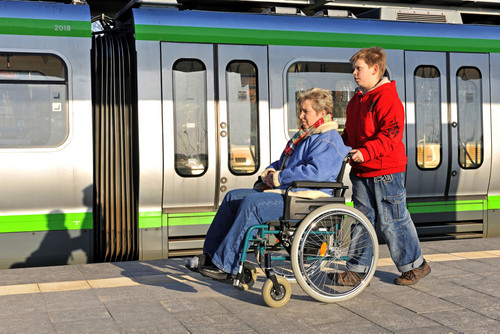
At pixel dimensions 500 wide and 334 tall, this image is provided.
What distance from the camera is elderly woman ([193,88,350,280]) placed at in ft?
16.5

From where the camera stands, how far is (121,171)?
7.39 meters

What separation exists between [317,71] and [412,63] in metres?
1.30

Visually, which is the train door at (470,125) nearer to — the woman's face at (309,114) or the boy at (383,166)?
the boy at (383,166)

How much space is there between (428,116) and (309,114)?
3.69 meters

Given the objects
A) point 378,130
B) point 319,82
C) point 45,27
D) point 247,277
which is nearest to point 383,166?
point 378,130

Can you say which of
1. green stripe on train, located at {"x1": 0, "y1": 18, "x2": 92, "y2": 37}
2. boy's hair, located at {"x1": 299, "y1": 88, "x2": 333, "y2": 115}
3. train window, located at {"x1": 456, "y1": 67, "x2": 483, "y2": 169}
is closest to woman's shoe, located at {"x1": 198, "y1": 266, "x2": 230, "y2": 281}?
boy's hair, located at {"x1": 299, "y1": 88, "x2": 333, "y2": 115}

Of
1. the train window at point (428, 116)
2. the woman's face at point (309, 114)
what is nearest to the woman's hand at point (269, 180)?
the woman's face at point (309, 114)

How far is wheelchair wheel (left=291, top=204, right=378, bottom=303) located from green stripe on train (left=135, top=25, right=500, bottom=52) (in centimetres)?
309

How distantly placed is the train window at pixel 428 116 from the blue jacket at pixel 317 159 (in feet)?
11.3

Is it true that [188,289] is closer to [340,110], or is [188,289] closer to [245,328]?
[245,328]

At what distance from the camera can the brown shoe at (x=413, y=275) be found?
5.74 meters

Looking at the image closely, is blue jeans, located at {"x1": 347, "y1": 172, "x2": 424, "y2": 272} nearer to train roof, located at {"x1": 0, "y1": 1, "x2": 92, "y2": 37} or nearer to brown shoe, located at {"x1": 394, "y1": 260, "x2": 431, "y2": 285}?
brown shoe, located at {"x1": 394, "y1": 260, "x2": 431, "y2": 285}

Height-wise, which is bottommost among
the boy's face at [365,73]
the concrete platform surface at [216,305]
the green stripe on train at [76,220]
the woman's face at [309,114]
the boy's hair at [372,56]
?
the concrete platform surface at [216,305]

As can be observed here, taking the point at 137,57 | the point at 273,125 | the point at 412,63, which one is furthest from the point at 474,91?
the point at 137,57
